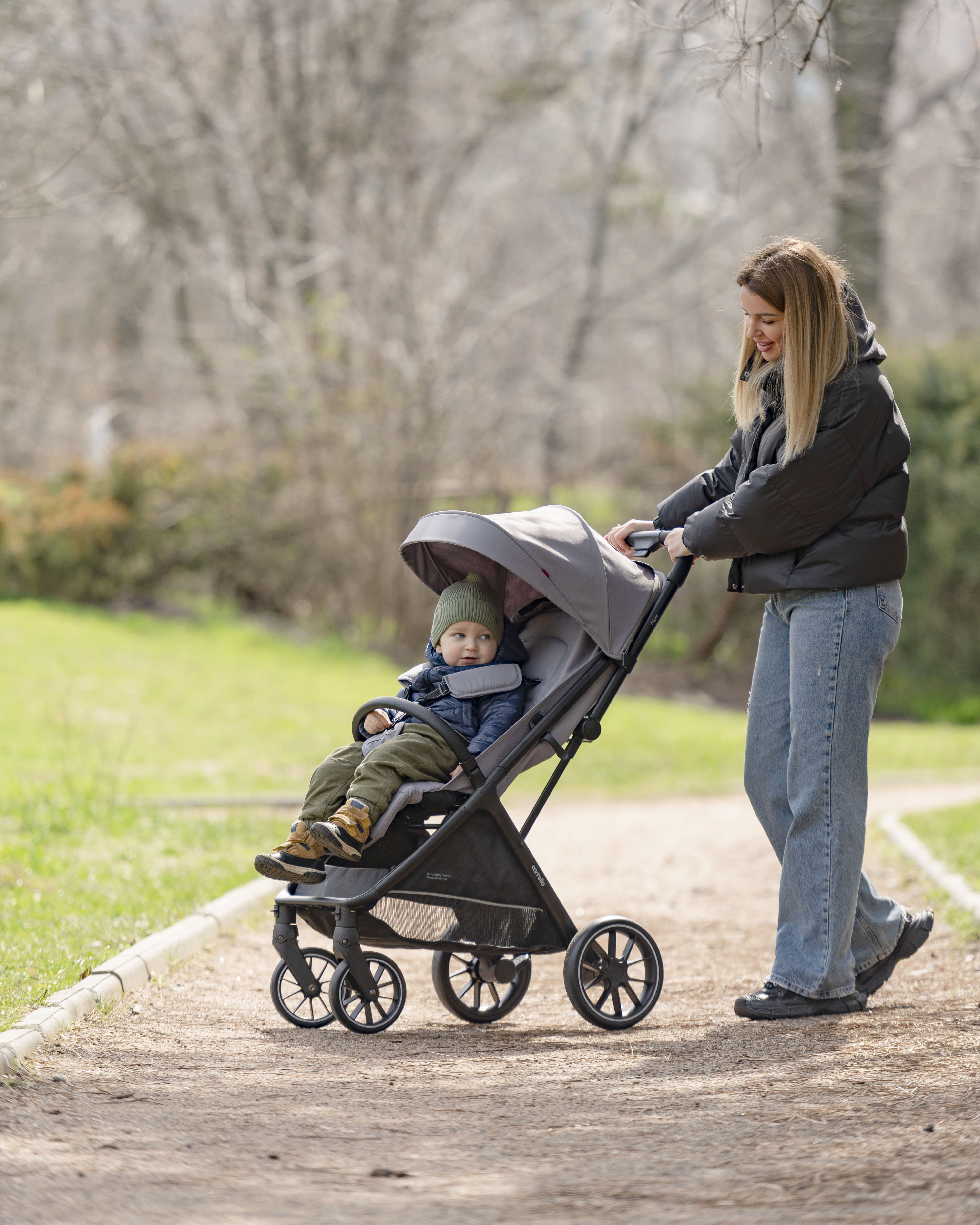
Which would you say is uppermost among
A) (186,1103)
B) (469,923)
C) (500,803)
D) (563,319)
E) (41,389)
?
(563,319)

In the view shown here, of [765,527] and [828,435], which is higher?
[828,435]

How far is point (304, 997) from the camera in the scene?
4430mm

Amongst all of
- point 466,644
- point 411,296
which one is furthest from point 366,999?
point 411,296

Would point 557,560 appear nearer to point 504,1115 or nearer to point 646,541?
point 646,541

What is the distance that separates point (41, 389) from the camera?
19500 millimetres

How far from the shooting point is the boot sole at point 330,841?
395 cm

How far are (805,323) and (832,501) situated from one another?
0.54m

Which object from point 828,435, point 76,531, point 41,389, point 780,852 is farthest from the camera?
point 41,389

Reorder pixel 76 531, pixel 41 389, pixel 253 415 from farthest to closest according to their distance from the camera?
1. pixel 41 389
2. pixel 253 415
3. pixel 76 531

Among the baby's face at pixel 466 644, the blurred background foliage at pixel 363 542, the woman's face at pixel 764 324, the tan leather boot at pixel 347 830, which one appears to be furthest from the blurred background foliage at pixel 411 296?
the tan leather boot at pixel 347 830

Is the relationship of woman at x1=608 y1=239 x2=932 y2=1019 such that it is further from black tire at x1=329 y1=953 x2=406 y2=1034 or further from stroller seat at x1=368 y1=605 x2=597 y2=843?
black tire at x1=329 y1=953 x2=406 y2=1034

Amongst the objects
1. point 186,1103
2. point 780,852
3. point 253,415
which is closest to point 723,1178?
point 186,1103

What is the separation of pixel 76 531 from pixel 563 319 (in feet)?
26.6

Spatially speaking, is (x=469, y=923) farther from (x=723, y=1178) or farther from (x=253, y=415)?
(x=253, y=415)
